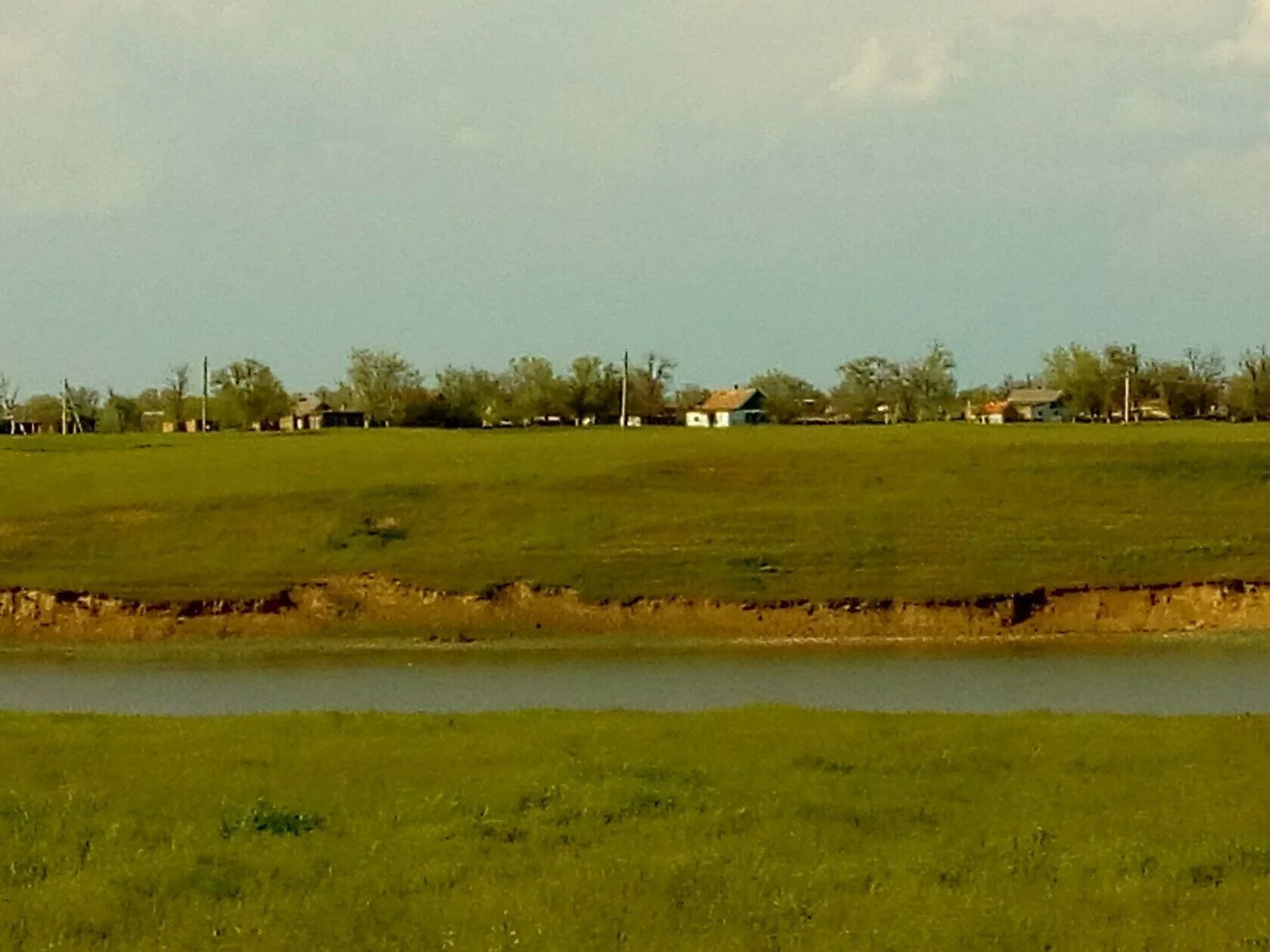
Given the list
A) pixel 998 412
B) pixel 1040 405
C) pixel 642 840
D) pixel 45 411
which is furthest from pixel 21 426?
pixel 642 840

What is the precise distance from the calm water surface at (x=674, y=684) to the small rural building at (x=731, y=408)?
119 m

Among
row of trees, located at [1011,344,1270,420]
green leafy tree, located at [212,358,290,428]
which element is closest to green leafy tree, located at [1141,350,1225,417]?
row of trees, located at [1011,344,1270,420]

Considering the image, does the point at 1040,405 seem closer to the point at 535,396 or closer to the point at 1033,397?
the point at 1033,397

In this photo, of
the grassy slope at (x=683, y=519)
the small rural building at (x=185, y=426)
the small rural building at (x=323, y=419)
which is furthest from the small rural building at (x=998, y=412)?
the grassy slope at (x=683, y=519)

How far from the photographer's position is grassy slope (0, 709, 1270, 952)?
10117mm

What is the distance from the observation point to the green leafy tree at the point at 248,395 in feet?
432

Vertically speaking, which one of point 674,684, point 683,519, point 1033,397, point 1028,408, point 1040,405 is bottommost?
point 674,684

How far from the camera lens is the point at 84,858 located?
1162cm

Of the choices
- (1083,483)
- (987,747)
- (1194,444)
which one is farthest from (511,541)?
(987,747)

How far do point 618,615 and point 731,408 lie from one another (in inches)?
4644

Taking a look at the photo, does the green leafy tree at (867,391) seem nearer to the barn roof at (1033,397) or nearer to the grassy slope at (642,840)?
the barn roof at (1033,397)

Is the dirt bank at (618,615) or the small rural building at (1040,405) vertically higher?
Result: the small rural building at (1040,405)

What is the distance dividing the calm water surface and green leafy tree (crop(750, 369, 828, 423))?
12468cm

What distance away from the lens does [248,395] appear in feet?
431
